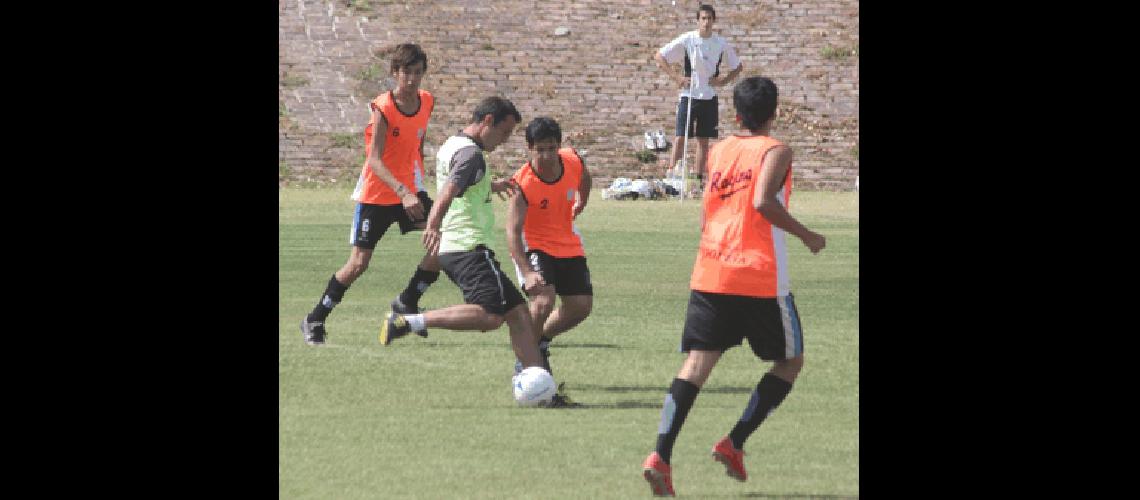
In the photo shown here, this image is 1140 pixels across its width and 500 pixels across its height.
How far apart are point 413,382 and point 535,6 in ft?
99.6

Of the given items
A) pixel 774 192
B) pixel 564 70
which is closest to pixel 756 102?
pixel 774 192

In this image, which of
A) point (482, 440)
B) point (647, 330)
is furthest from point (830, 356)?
point (482, 440)

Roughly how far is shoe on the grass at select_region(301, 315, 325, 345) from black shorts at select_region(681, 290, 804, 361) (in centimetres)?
533

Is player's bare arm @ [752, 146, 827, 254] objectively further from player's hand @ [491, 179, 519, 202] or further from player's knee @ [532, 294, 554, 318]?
player's knee @ [532, 294, 554, 318]

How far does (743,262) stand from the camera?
25.9 ft

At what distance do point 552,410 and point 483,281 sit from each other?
89 cm

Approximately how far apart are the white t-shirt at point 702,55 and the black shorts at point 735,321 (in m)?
16.1

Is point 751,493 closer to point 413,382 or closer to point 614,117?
point 413,382

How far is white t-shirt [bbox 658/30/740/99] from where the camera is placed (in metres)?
24.0

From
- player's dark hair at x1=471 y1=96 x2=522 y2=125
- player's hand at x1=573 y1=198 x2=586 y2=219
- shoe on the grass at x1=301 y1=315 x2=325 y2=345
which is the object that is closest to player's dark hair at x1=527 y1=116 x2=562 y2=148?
player's dark hair at x1=471 y1=96 x2=522 y2=125

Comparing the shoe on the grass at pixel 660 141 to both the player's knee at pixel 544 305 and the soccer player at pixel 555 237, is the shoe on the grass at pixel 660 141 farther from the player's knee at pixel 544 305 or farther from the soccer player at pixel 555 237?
the player's knee at pixel 544 305

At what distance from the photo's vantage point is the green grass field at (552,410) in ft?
26.9
